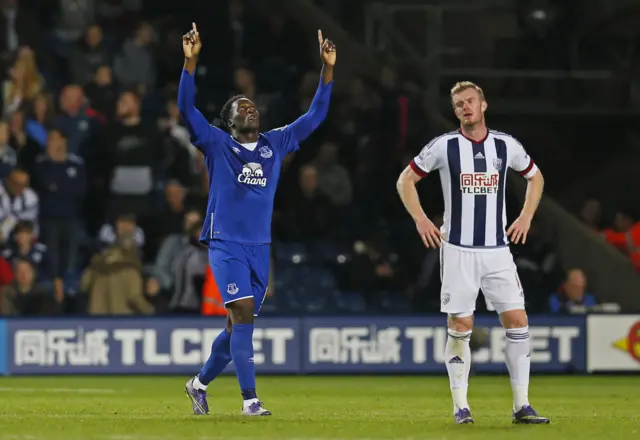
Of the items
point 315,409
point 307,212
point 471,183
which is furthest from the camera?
point 307,212

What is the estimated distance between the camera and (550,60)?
2197 cm

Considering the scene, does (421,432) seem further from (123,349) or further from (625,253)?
(625,253)

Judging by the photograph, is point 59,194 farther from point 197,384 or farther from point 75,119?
point 197,384

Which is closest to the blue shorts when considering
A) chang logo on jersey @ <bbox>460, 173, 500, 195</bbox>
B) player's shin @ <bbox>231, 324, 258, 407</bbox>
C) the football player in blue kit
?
the football player in blue kit

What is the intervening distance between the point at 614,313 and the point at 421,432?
8405mm

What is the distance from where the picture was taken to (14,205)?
17891 mm

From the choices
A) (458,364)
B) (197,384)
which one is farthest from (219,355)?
(458,364)

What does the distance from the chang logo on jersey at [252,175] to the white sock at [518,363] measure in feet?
6.48

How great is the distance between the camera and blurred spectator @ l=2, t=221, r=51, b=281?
57.4 ft

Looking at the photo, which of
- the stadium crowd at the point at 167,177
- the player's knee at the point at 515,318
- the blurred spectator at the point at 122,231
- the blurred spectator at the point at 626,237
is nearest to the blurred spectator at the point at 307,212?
the stadium crowd at the point at 167,177

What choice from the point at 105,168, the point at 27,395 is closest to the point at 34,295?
the point at 105,168

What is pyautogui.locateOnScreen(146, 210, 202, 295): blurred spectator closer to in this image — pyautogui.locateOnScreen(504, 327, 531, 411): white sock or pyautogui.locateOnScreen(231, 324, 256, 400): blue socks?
pyautogui.locateOnScreen(231, 324, 256, 400): blue socks

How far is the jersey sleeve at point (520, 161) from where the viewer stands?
1022 centimetres

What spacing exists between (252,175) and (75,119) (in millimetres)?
8462
